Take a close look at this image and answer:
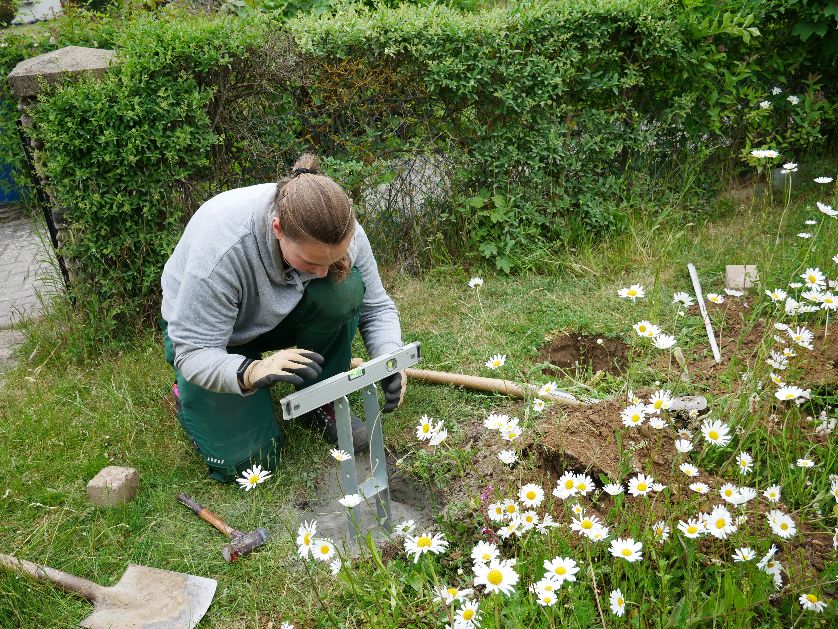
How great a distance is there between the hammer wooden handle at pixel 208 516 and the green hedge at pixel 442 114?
59.6 inches

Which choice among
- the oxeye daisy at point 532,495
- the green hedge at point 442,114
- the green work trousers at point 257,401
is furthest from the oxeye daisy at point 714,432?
the green hedge at point 442,114

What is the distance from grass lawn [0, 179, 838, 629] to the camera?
6.98 ft

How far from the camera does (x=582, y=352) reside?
3.85m

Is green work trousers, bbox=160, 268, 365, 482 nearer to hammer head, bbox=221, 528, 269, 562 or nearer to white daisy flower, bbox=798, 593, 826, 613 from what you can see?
hammer head, bbox=221, 528, 269, 562

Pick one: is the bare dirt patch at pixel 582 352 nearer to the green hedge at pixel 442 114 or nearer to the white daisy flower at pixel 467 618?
the green hedge at pixel 442 114

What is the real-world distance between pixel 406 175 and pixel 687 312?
1977 mm

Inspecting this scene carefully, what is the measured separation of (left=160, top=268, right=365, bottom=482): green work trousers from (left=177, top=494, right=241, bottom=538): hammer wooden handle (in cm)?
20

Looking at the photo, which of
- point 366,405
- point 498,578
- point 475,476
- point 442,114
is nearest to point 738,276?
point 442,114

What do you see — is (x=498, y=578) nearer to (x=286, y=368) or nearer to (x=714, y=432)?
(x=714, y=432)

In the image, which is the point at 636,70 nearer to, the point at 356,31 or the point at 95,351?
the point at 356,31

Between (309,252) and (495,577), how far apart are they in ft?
4.27

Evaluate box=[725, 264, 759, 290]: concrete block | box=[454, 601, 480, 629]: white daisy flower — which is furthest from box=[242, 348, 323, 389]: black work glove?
box=[725, 264, 759, 290]: concrete block

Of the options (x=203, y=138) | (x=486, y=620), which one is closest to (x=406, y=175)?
(x=203, y=138)

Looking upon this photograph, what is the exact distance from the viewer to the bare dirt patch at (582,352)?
12.6ft
